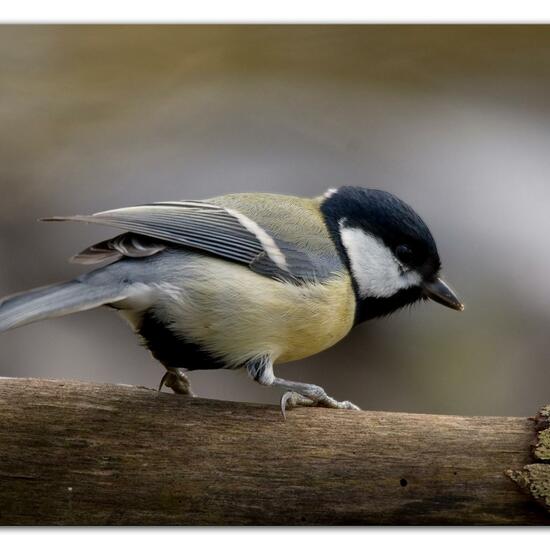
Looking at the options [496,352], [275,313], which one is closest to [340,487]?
[275,313]

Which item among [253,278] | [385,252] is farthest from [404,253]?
[253,278]

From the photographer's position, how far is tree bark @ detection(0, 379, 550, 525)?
1210 millimetres

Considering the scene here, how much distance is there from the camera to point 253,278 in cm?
125

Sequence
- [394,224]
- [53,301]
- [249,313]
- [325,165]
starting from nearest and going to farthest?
[53,301]
[249,313]
[394,224]
[325,165]

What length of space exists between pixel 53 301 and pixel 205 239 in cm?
24

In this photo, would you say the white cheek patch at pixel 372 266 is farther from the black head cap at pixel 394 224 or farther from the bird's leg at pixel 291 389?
the bird's leg at pixel 291 389

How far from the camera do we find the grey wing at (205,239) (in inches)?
48.0

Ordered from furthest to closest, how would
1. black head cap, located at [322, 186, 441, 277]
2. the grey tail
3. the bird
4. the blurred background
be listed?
the blurred background < black head cap, located at [322, 186, 441, 277] < the bird < the grey tail

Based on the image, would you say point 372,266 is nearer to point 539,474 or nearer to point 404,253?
point 404,253

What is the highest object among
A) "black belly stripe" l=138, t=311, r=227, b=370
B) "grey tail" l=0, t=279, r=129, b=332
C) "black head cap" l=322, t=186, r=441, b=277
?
"black head cap" l=322, t=186, r=441, b=277

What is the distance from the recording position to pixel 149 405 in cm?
128

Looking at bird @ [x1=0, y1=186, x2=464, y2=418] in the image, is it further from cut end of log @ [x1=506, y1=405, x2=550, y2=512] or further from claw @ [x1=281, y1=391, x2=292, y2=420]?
cut end of log @ [x1=506, y1=405, x2=550, y2=512]

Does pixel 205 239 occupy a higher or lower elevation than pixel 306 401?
higher

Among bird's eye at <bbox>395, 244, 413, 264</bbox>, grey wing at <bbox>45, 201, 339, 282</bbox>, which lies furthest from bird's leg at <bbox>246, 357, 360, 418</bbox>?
bird's eye at <bbox>395, 244, 413, 264</bbox>
